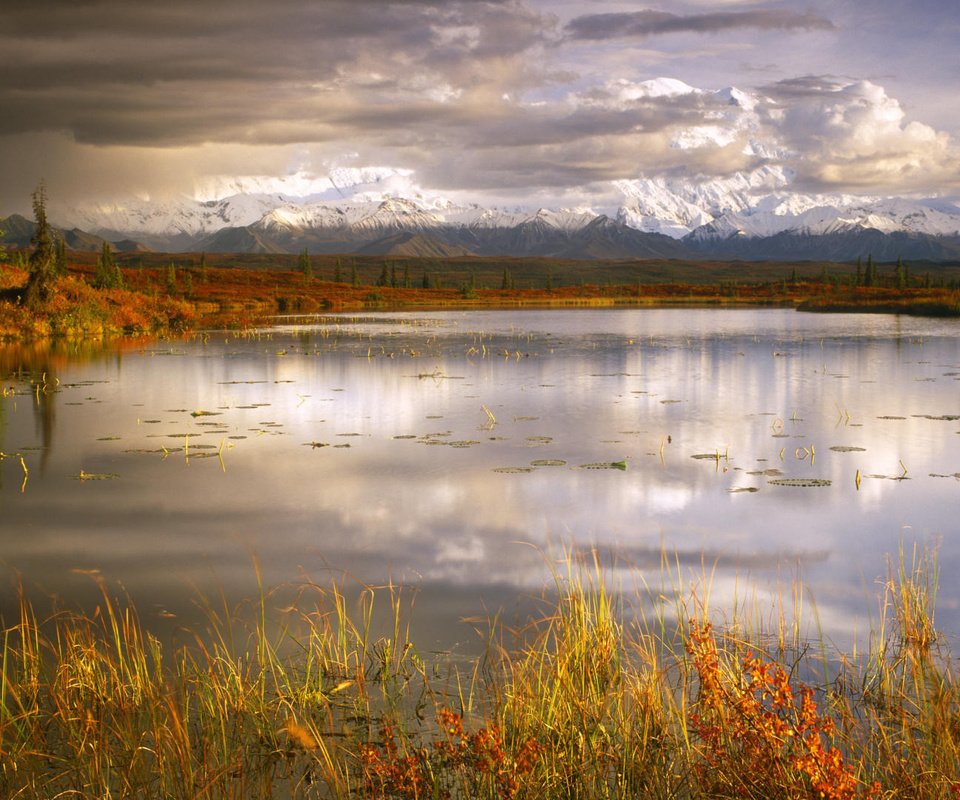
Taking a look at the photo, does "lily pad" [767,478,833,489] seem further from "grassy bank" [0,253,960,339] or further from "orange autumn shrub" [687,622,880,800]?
"grassy bank" [0,253,960,339]

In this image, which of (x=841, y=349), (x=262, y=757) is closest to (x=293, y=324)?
(x=841, y=349)

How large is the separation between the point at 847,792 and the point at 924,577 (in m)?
5.30

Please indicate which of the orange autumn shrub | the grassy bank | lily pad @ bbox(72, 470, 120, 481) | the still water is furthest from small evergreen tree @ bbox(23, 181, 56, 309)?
the orange autumn shrub

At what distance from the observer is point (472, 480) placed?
47.4ft

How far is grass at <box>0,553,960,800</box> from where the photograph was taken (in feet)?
18.1

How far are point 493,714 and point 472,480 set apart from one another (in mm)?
8011

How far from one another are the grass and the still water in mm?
783

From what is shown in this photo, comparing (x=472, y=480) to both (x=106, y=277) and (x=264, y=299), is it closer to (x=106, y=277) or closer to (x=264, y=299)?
(x=106, y=277)

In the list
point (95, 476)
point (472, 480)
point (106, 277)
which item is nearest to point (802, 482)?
point (472, 480)

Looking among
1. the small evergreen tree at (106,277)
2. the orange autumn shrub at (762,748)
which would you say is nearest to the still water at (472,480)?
the orange autumn shrub at (762,748)

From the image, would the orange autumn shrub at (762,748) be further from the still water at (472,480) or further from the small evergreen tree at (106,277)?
the small evergreen tree at (106,277)

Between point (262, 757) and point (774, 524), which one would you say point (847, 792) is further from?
point (774, 524)

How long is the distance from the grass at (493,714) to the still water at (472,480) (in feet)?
2.57

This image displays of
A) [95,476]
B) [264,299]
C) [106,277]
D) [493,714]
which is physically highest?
[106,277]
